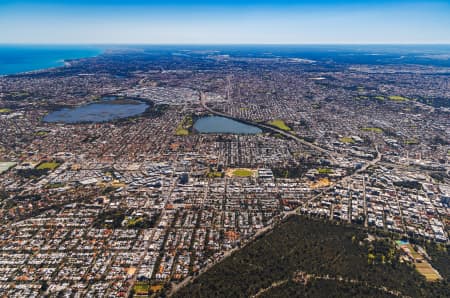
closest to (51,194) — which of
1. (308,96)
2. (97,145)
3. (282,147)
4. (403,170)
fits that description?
(97,145)

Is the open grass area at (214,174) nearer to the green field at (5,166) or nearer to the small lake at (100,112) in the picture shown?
the green field at (5,166)

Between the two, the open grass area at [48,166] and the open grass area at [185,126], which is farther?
the open grass area at [185,126]

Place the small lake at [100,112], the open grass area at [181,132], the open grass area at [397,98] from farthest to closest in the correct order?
the open grass area at [397,98]
the small lake at [100,112]
the open grass area at [181,132]

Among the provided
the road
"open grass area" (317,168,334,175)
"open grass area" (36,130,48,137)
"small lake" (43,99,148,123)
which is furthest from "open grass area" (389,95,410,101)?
"open grass area" (36,130,48,137)

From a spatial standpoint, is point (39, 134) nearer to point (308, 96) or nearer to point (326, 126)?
point (326, 126)

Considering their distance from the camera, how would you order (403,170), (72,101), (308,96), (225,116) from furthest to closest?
(308,96) < (72,101) < (225,116) < (403,170)

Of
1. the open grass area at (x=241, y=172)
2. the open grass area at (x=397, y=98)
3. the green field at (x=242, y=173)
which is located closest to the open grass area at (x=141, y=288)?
the open grass area at (x=241, y=172)

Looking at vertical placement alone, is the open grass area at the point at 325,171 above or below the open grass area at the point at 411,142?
below
